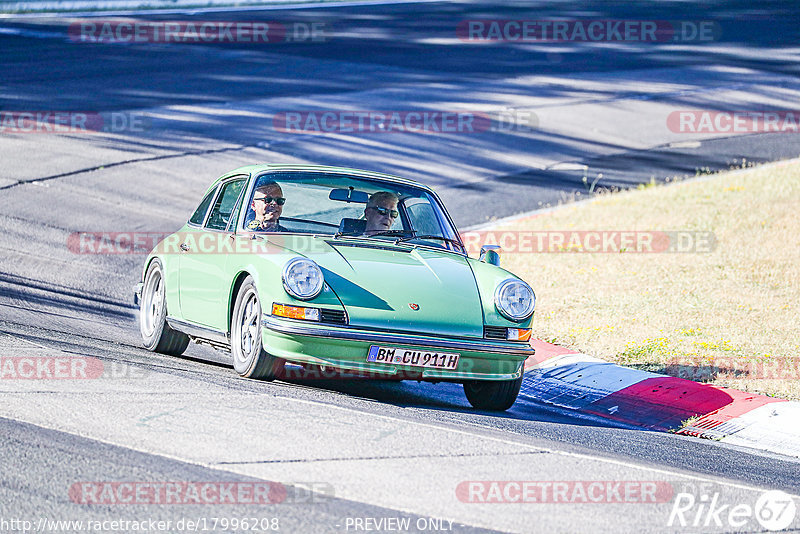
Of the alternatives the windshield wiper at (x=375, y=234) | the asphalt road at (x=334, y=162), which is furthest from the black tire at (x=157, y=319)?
the windshield wiper at (x=375, y=234)

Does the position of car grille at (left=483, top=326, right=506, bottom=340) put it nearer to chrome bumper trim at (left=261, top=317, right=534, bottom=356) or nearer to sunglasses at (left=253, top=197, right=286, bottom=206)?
chrome bumper trim at (left=261, top=317, right=534, bottom=356)

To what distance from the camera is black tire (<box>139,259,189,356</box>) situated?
29.9ft

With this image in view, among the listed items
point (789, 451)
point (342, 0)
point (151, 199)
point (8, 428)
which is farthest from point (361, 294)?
point (342, 0)

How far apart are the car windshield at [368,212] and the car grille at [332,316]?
1112 millimetres

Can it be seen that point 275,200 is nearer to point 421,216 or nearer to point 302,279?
point 421,216

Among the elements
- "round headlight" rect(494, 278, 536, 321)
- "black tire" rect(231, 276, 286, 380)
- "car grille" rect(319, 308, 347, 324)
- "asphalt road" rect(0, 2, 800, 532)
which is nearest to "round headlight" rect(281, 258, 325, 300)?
"car grille" rect(319, 308, 347, 324)

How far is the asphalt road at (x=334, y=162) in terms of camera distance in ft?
17.6

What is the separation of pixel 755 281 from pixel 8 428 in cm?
889

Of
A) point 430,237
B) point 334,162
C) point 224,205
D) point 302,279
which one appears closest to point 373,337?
point 302,279

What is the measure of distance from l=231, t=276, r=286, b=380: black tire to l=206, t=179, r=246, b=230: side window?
1042 millimetres

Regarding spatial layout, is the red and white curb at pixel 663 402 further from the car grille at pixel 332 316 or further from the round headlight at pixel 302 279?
the round headlight at pixel 302 279

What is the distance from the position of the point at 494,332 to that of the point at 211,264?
2202 mm

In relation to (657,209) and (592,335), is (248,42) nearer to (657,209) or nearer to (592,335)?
(657,209)

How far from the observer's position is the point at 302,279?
7277 millimetres
